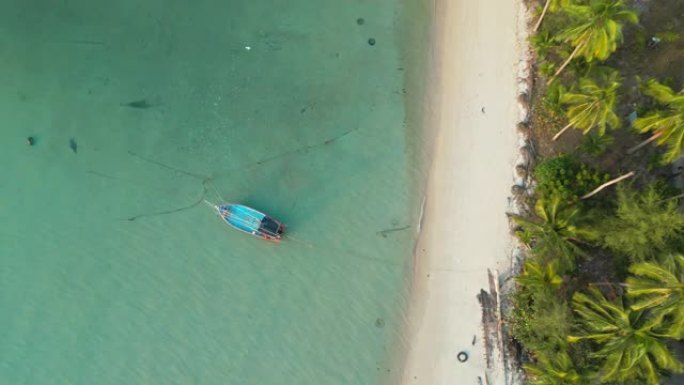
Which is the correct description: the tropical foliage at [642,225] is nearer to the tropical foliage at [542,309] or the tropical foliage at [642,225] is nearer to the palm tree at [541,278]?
the palm tree at [541,278]

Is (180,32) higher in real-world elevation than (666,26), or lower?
lower

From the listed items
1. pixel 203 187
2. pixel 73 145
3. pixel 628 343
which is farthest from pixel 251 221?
pixel 628 343

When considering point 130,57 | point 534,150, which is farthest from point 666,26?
point 130,57

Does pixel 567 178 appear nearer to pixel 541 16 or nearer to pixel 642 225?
pixel 642 225

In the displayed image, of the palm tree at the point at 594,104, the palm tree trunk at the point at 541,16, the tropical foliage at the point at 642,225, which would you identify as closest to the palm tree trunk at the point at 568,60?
the palm tree at the point at 594,104

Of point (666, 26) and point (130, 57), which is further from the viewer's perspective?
point (130, 57)

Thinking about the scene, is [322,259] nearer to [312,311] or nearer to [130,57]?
[312,311]
